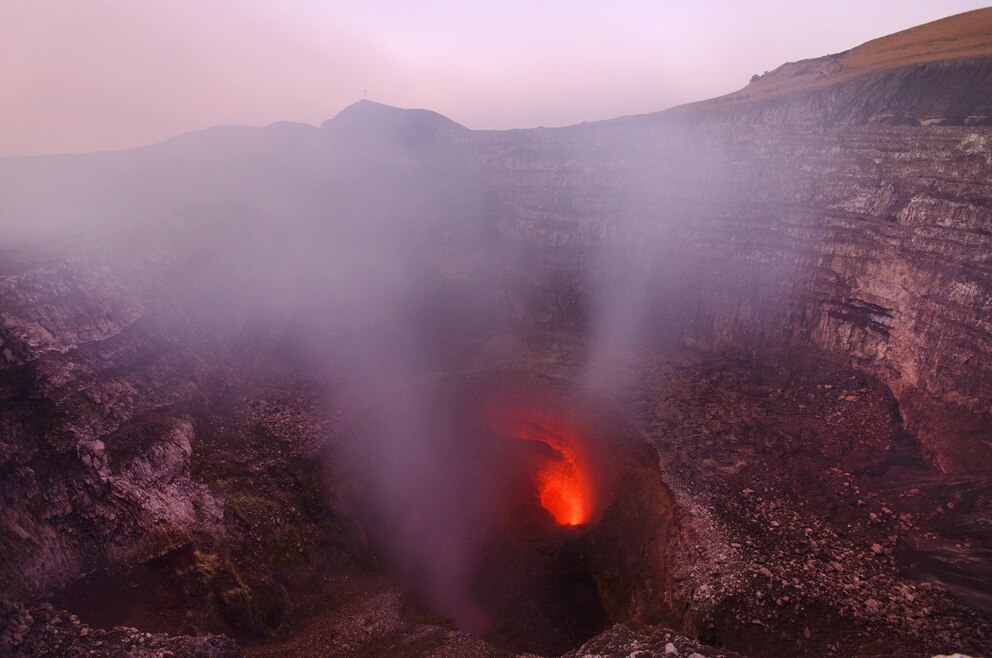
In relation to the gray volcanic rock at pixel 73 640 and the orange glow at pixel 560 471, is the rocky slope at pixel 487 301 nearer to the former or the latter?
the gray volcanic rock at pixel 73 640

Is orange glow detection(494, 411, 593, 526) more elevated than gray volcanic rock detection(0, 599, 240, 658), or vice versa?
gray volcanic rock detection(0, 599, 240, 658)

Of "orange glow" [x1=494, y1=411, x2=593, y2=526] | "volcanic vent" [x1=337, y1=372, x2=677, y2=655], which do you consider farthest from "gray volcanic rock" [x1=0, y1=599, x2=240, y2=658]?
"orange glow" [x1=494, y1=411, x2=593, y2=526]

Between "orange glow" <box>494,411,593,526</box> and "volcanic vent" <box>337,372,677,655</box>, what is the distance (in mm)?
74

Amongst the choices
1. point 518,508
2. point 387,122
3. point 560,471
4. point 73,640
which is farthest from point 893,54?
point 73,640

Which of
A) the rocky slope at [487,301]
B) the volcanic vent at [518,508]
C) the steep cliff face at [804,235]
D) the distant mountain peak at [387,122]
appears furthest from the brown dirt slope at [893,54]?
the volcanic vent at [518,508]

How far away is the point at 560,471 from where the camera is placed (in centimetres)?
3209

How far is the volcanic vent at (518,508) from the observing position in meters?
23.6

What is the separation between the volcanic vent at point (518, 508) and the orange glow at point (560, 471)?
0.24 ft

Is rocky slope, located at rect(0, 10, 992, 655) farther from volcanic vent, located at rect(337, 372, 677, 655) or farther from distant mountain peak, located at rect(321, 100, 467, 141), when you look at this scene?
distant mountain peak, located at rect(321, 100, 467, 141)

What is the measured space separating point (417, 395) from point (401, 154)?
1117 inches

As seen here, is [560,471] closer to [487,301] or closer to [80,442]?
[487,301]

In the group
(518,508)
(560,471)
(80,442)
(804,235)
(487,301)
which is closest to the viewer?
(80,442)

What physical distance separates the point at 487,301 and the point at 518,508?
21709 millimetres

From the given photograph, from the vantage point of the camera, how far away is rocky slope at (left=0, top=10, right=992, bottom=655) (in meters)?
19.8
